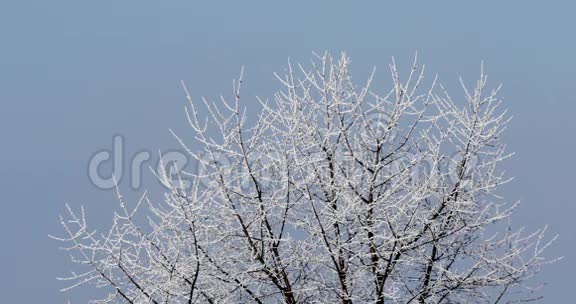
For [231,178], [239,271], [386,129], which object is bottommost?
[239,271]

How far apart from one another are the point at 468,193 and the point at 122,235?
437cm

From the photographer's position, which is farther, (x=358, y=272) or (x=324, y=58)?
(x=324, y=58)

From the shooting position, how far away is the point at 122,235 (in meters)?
10.1

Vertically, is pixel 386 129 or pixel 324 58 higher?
pixel 324 58

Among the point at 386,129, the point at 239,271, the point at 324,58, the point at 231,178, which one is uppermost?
the point at 324,58

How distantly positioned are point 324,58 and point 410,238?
2524mm

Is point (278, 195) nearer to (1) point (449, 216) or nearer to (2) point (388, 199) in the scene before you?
(2) point (388, 199)

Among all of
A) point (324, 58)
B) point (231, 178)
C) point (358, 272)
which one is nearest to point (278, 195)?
point (231, 178)

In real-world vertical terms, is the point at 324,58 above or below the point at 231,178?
above

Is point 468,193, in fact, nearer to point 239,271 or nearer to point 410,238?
point 410,238

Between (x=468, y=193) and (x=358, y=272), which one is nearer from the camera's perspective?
(x=358, y=272)

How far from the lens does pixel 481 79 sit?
11.5 meters

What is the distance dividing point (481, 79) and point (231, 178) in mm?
3697

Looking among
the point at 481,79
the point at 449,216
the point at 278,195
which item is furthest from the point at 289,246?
the point at 481,79
